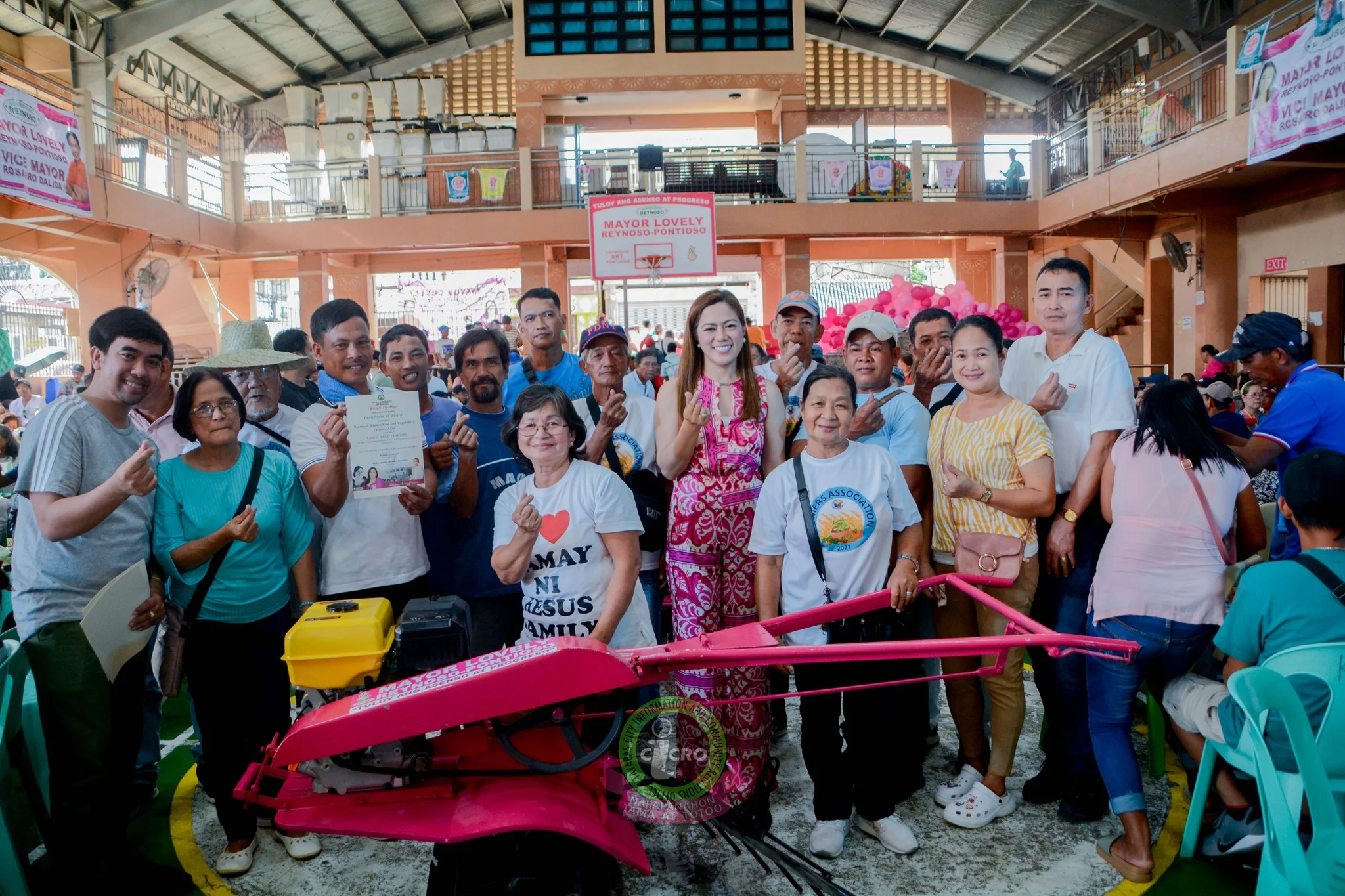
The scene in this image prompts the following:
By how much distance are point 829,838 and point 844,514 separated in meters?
1.06

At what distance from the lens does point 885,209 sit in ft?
52.4

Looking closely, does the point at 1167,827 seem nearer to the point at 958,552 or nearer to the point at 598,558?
the point at 958,552

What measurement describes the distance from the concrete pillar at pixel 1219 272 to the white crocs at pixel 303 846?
1417cm

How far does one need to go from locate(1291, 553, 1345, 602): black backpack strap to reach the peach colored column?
12946 mm

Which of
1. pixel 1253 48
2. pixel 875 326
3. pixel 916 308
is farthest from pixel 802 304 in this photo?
pixel 1253 48

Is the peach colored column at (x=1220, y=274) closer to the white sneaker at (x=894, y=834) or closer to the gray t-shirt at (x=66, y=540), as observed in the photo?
the white sneaker at (x=894, y=834)

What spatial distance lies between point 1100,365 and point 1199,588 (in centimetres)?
89

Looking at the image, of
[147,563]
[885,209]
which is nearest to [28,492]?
[147,563]

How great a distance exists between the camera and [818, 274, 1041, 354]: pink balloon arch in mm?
9461

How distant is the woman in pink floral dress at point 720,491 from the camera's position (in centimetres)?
309

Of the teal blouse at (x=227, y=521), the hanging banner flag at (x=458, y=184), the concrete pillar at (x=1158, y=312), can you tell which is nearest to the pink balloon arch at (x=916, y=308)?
the concrete pillar at (x=1158, y=312)

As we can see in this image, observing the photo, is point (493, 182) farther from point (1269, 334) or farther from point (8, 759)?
point (8, 759)

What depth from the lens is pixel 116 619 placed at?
260 centimetres

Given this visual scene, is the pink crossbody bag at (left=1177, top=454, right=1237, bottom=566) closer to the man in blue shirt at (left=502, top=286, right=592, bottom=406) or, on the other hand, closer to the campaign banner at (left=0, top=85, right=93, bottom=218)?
the man in blue shirt at (left=502, top=286, right=592, bottom=406)
